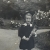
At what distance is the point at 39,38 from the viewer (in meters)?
0.97

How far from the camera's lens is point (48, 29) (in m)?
0.98

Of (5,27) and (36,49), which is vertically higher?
(5,27)

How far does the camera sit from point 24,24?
3.15 feet

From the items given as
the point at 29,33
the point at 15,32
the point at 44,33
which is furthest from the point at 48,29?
the point at 15,32

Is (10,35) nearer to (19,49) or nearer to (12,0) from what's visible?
(19,49)

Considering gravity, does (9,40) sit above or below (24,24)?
below

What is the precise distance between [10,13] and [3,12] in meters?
0.06

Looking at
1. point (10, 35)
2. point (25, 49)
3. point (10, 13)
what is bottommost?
point (25, 49)

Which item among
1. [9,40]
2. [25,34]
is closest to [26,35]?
[25,34]

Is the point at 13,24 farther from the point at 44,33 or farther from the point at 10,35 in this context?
the point at 44,33

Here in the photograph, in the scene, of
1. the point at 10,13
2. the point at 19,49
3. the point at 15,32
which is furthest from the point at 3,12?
the point at 19,49

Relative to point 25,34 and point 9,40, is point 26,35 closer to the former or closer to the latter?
point 25,34

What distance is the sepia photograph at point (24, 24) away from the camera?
3.10 ft

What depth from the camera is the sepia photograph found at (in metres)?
0.95
